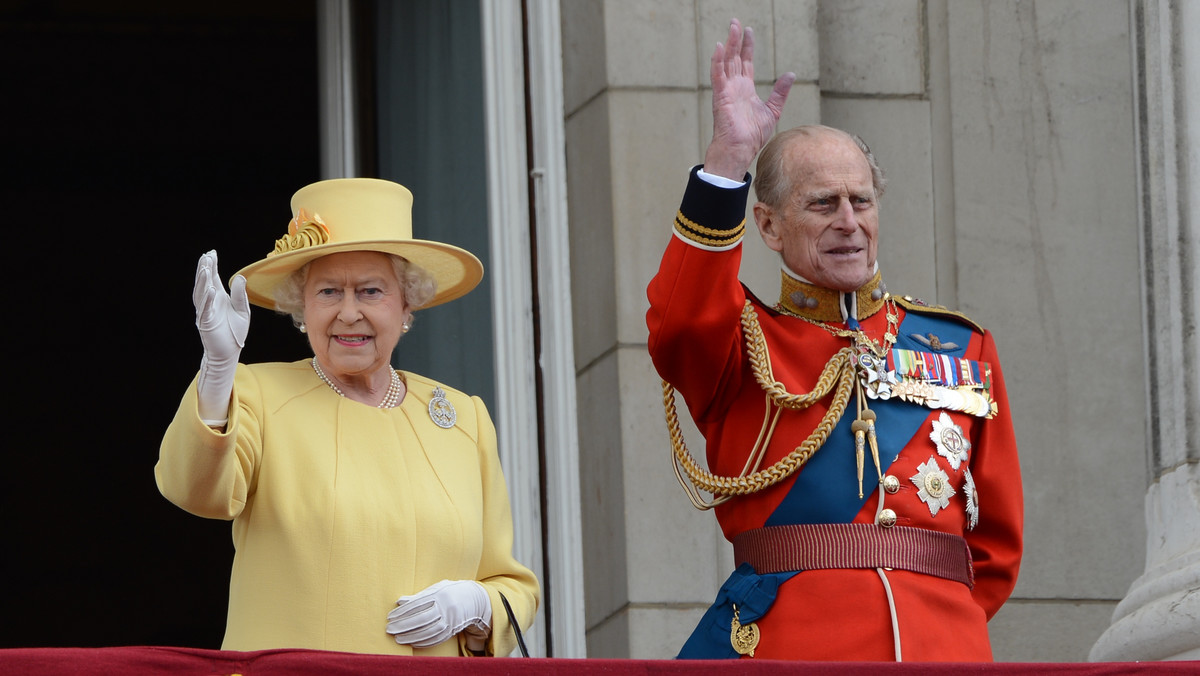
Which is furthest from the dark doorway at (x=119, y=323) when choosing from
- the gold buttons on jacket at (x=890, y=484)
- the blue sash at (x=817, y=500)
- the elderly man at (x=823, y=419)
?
the gold buttons on jacket at (x=890, y=484)

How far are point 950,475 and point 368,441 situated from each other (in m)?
1.10

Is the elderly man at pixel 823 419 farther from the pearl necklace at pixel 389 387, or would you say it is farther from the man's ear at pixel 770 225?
the pearl necklace at pixel 389 387

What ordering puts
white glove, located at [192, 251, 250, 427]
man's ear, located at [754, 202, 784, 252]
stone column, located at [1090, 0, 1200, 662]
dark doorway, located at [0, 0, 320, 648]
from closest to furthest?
1. white glove, located at [192, 251, 250, 427]
2. man's ear, located at [754, 202, 784, 252]
3. stone column, located at [1090, 0, 1200, 662]
4. dark doorway, located at [0, 0, 320, 648]

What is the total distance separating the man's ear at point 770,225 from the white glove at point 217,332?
1106mm

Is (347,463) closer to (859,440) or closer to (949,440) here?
(859,440)

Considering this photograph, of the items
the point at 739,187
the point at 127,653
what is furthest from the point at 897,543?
the point at 127,653

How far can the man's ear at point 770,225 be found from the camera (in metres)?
4.53

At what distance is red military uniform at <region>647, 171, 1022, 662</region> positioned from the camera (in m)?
4.23

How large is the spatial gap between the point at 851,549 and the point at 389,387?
919 mm

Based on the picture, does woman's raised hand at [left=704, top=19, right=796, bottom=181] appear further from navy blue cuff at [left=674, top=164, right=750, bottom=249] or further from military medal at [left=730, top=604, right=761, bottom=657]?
military medal at [left=730, top=604, right=761, bottom=657]

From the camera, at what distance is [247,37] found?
9.62 metres

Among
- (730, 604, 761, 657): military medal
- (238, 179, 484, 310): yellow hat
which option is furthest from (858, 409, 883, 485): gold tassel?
(238, 179, 484, 310): yellow hat

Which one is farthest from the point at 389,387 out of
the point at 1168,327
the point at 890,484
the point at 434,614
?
the point at 1168,327

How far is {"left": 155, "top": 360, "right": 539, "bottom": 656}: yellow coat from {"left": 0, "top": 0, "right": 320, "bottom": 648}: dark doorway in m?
5.93
